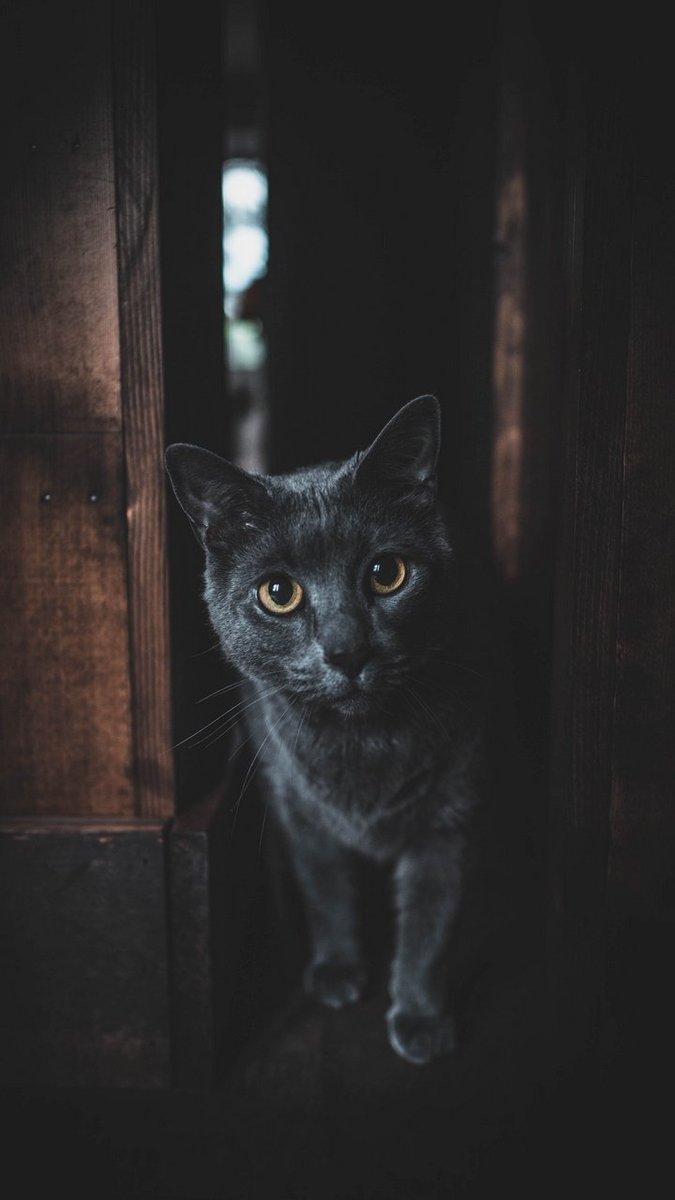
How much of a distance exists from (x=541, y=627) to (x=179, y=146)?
0.85 metres

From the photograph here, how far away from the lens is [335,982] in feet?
3.50

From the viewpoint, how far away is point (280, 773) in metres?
1.03

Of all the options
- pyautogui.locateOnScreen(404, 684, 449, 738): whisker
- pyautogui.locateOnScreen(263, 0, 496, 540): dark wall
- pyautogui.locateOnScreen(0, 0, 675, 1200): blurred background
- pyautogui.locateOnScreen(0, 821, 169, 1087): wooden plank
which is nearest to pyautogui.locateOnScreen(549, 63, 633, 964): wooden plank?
pyautogui.locateOnScreen(0, 0, 675, 1200): blurred background

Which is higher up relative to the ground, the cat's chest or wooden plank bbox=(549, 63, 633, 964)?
wooden plank bbox=(549, 63, 633, 964)

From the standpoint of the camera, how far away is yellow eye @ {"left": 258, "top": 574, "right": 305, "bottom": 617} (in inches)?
32.0

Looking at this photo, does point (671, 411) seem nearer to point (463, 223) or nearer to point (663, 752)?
point (663, 752)

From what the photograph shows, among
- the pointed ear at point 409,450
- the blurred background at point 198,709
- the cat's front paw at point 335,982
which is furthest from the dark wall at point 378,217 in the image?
the cat's front paw at point 335,982

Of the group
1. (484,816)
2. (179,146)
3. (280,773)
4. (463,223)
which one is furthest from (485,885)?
(463,223)

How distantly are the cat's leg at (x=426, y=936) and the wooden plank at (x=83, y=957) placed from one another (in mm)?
312

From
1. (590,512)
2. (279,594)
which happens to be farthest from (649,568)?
(279,594)

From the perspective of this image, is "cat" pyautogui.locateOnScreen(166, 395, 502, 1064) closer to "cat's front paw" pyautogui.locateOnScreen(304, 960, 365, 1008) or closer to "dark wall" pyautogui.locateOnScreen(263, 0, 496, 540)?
"cat's front paw" pyautogui.locateOnScreen(304, 960, 365, 1008)

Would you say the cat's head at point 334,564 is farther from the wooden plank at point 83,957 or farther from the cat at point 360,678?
the wooden plank at point 83,957

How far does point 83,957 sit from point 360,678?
1.62ft

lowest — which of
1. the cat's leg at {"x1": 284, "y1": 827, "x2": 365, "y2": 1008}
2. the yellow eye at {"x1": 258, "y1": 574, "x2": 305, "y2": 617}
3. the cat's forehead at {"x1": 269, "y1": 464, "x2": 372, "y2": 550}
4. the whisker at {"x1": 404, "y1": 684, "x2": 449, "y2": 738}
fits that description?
the cat's leg at {"x1": 284, "y1": 827, "x2": 365, "y2": 1008}
